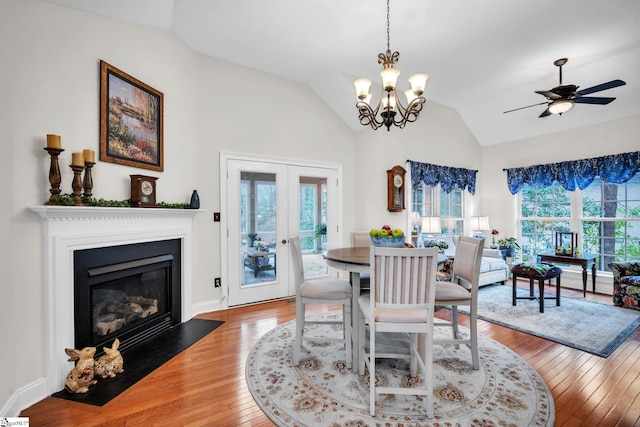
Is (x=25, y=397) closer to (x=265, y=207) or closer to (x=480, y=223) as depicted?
(x=265, y=207)

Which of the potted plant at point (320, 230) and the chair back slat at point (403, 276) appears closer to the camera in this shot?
the chair back slat at point (403, 276)

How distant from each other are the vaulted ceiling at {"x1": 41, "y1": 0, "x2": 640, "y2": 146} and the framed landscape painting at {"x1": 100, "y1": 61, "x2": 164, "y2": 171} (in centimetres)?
57

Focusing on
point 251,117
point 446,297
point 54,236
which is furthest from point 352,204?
point 54,236

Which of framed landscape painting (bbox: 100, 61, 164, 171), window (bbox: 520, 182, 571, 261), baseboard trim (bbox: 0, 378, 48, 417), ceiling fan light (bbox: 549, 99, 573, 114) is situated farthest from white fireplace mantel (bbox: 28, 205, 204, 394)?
window (bbox: 520, 182, 571, 261)

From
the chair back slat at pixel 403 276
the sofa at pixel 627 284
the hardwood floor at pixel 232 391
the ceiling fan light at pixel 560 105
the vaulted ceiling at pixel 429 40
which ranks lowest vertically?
the hardwood floor at pixel 232 391

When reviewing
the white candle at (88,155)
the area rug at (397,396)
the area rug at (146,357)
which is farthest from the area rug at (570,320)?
the white candle at (88,155)

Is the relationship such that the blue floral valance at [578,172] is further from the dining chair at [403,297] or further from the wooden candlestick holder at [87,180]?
the wooden candlestick holder at [87,180]

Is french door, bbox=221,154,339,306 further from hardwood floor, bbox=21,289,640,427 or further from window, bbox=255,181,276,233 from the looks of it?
hardwood floor, bbox=21,289,640,427

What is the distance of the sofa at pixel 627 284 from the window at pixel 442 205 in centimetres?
235

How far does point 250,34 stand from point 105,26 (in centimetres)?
134

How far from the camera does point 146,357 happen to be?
255 centimetres

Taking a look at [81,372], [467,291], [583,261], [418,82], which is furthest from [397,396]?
[583,261]

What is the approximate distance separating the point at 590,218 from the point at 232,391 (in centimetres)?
596

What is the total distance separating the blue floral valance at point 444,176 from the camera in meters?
5.17
